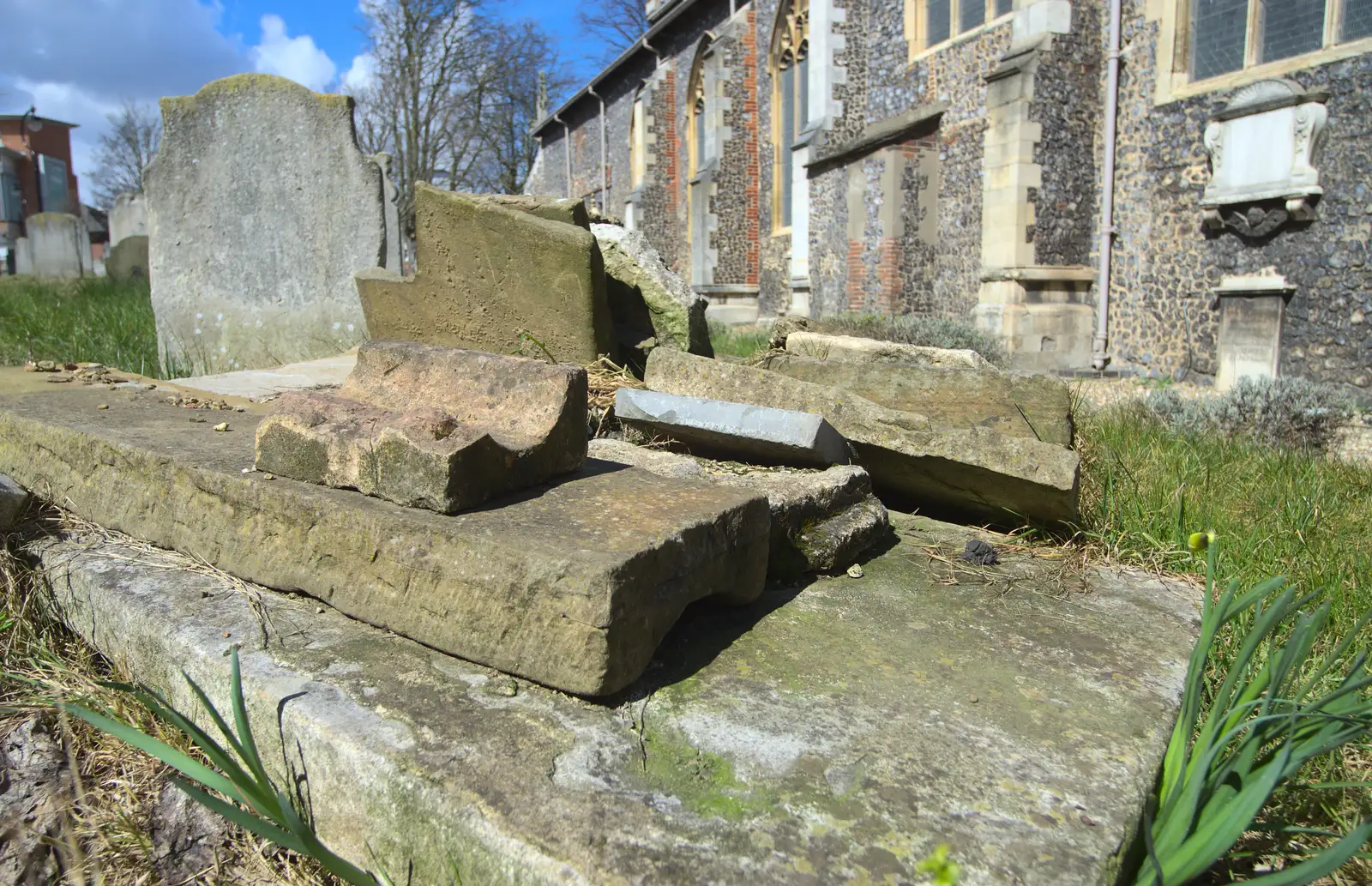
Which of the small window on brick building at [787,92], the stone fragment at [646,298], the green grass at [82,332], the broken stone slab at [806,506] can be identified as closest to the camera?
the broken stone slab at [806,506]

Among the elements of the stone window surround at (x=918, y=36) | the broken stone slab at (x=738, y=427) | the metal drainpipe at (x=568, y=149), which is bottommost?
the broken stone slab at (x=738, y=427)

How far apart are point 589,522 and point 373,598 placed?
50 cm

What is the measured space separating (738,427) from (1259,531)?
179cm

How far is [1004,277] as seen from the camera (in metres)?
9.90

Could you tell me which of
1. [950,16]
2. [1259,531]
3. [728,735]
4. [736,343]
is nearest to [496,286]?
[728,735]

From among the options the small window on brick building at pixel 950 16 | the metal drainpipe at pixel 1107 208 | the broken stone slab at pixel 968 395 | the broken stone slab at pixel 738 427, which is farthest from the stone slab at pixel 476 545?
the small window on brick building at pixel 950 16

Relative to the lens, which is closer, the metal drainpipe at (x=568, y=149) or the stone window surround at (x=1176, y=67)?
the stone window surround at (x=1176, y=67)

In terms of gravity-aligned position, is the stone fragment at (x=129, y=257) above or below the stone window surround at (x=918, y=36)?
below

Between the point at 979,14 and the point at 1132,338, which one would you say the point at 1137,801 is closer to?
the point at 1132,338

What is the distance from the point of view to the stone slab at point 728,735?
1.27 metres

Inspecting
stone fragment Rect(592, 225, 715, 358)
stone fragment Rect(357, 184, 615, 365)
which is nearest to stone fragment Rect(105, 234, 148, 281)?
stone fragment Rect(357, 184, 615, 365)

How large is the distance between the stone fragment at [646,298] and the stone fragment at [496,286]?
A: 0.34 m

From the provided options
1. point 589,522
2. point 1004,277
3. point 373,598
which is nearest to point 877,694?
point 589,522

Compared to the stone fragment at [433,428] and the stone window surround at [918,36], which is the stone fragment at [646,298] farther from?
the stone window surround at [918,36]
